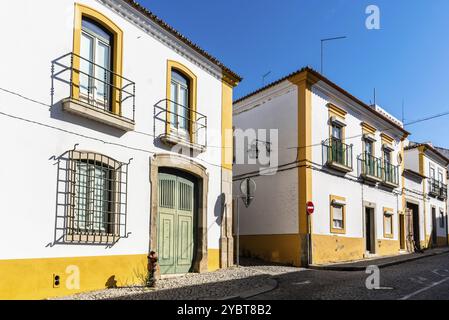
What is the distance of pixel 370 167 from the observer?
736 inches

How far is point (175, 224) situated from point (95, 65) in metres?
4.31

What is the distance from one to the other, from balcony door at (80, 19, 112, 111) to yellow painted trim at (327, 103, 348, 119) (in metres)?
9.32

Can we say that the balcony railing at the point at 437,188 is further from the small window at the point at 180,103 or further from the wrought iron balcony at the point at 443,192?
the small window at the point at 180,103

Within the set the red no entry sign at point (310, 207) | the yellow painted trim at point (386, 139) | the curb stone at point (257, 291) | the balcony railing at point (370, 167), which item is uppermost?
the yellow painted trim at point (386, 139)

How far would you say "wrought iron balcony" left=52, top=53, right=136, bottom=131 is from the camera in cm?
812

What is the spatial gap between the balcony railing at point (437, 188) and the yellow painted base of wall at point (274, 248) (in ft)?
48.1

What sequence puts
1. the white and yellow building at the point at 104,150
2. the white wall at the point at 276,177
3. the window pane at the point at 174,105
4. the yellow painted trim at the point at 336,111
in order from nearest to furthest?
the white and yellow building at the point at 104,150
the window pane at the point at 174,105
the white wall at the point at 276,177
the yellow painted trim at the point at 336,111

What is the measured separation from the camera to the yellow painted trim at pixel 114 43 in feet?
27.4

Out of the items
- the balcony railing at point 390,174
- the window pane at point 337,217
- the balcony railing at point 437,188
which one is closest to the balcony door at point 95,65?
the window pane at point 337,217

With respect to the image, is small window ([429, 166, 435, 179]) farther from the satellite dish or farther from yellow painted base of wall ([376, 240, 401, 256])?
the satellite dish

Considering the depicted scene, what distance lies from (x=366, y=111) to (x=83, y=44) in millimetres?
13345

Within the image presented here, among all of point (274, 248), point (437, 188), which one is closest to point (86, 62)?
point (274, 248)

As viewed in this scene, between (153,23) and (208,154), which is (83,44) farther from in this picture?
(208,154)

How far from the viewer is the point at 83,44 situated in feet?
28.9
